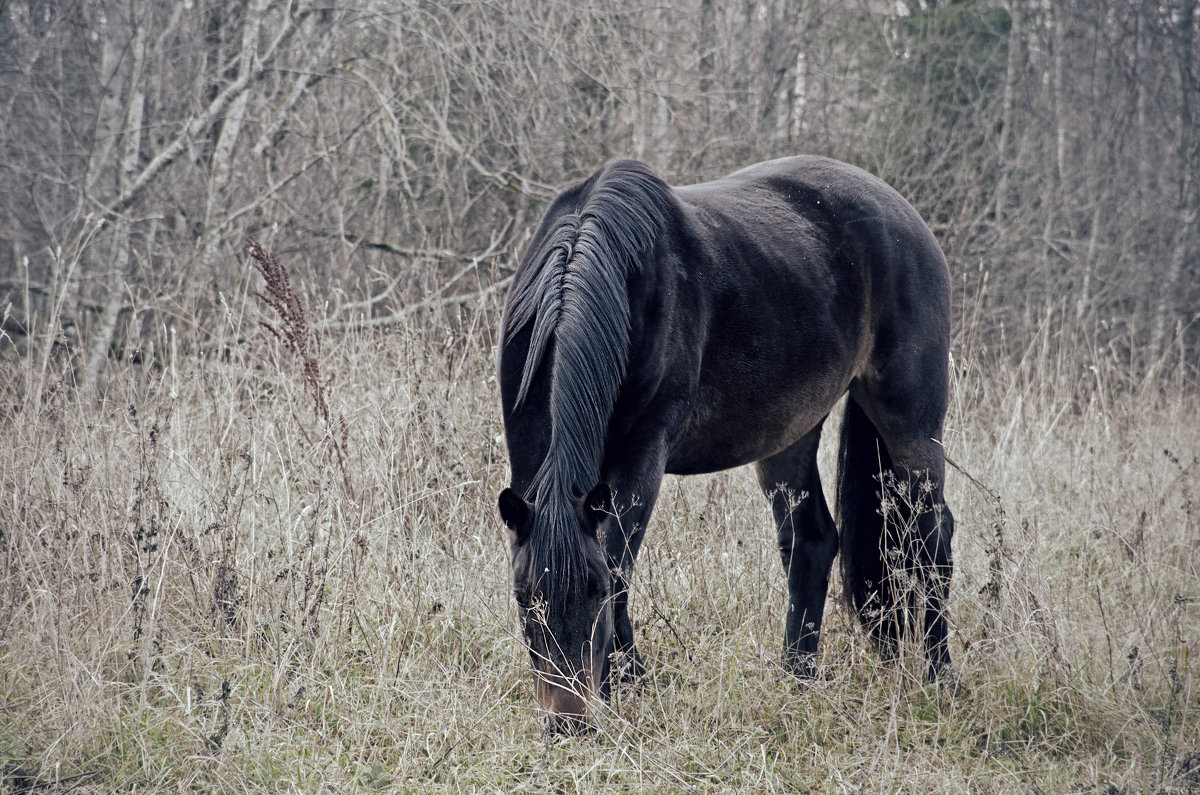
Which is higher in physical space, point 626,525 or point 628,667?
point 626,525

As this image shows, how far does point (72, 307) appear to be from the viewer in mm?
6074

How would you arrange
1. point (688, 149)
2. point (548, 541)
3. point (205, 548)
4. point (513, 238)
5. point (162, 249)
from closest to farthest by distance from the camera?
point (548, 541) < point (205, 548) < point (162, 249) < point (513, 238) < point (688, 149)

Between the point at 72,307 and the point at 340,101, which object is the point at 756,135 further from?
the point at 72,307

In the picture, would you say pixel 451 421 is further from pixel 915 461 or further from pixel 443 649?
pixel 915 461

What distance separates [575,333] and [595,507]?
497 mm

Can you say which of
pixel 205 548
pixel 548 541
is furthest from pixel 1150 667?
pixel 205 548

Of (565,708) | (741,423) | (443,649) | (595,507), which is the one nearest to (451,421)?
(443,649)

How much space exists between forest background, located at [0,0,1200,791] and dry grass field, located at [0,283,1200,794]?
0.02m

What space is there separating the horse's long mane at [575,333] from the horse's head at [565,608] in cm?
1

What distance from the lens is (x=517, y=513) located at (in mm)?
2412

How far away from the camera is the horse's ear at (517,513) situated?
2.37m

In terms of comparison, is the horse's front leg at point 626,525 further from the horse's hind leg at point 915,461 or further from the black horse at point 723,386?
the horse's hind leg at point 915,461

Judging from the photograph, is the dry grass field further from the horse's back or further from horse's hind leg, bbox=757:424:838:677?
the horse's back

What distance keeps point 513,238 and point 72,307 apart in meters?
3.28
